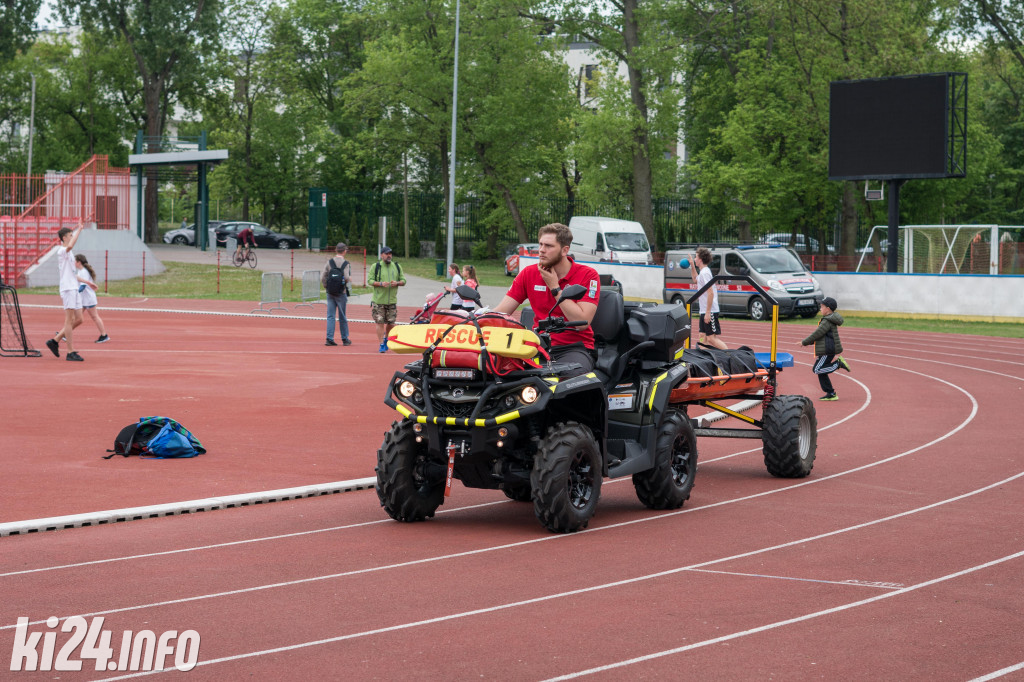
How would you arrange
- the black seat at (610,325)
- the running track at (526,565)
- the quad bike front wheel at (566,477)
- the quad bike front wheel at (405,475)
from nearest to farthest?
1. the running track at (526,565)
2. the quad bike front wheel at (566,477)
3. the quad bike front wheel at (405,475)
4. the black seat at (610,325)

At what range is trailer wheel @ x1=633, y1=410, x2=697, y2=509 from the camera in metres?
9.84

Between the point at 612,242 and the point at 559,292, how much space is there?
3734 centimetres

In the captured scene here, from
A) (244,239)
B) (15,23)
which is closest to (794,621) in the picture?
(244,239)

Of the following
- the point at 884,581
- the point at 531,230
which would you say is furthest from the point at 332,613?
the point at 531,230

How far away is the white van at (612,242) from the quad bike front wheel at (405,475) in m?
36.6

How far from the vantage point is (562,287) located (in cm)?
963

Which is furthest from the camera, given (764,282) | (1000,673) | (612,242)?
(612,242)

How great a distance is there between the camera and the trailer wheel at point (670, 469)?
9836 millimetres

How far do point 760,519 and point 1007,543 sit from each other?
1.79 meters

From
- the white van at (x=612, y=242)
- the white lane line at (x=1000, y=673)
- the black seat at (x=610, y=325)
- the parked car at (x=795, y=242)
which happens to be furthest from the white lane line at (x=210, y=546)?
the parked car at (x=795, y=242)

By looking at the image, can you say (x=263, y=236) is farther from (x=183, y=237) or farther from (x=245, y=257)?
(x=245, y=257)

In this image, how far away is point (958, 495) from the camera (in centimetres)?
1087

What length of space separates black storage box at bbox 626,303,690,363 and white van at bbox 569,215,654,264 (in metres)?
35.5

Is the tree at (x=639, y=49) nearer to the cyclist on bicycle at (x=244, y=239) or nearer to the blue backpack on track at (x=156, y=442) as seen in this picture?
the cyclist on bicycle at (x=244, y=239)
